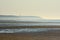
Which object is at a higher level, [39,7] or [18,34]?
[39,7]

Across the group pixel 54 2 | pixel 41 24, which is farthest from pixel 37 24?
pixel 54 2

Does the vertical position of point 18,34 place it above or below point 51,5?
below

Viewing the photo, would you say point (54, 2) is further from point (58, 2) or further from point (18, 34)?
point (18, 34)

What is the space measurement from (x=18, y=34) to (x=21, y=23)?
5 cm

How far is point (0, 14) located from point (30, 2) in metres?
0.14

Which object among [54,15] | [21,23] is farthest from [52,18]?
[21,23]

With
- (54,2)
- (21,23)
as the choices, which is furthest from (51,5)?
(21,23)

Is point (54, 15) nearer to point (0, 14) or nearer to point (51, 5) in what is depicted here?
point (51, 5)

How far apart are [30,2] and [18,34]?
0.48 feet

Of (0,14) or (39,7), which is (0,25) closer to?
(0,14)

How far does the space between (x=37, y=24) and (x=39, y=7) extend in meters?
0.07

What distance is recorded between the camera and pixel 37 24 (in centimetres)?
45

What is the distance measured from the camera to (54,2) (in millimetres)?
473

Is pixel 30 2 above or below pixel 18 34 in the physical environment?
above
